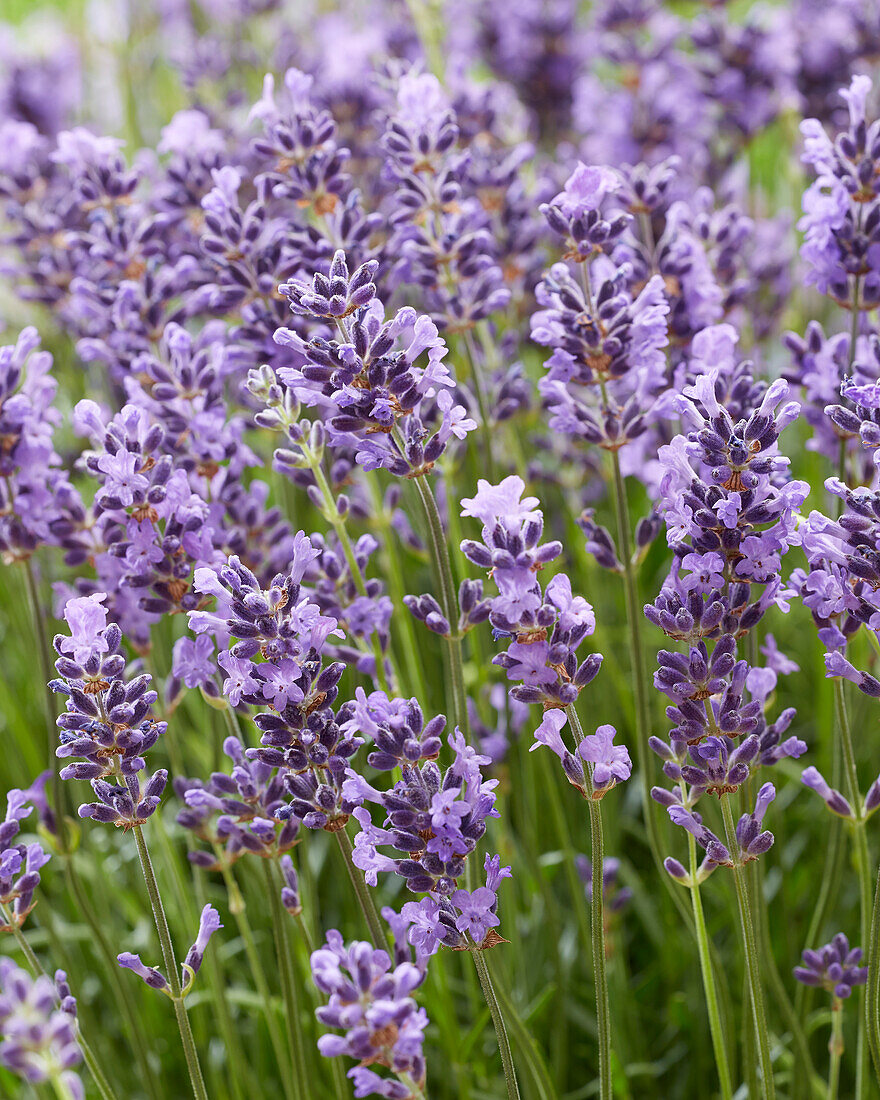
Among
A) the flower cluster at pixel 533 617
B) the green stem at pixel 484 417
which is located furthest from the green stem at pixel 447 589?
the green stem at pixel 484 417

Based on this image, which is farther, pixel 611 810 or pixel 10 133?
pixel 10 133

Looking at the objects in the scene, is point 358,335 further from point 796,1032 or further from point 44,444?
point 796,1032

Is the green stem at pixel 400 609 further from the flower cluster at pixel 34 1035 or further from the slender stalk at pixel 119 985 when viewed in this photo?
the flower cluster at pixel 34 1035

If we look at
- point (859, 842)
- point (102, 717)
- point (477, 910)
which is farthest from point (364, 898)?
point (859, 842)

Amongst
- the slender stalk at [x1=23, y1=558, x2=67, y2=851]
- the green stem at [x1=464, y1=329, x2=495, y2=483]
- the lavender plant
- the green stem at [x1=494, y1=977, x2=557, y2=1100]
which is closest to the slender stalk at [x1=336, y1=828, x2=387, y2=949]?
the lavender plant

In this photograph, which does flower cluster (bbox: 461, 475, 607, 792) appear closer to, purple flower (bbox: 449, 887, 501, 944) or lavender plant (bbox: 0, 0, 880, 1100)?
lavender plant (bbox: 0, 0, 880, 1100)

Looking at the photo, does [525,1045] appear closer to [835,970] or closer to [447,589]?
[835,970]

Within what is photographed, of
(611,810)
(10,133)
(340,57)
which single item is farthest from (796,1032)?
(340,57)

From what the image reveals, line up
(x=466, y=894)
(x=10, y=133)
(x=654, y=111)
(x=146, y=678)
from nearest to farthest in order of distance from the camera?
(x=466, y=894), (x=146, y=678), (x=10, y=133), (x=654, y=111)
